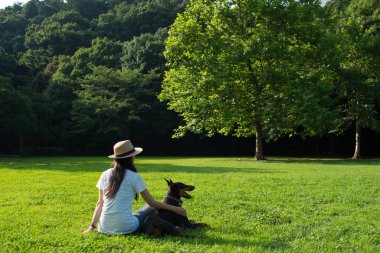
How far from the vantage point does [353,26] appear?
97.1 ft

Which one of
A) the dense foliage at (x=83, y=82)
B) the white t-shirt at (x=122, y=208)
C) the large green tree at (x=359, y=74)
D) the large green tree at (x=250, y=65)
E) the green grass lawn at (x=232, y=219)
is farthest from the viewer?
the dense foliage at (x=83, y=82)

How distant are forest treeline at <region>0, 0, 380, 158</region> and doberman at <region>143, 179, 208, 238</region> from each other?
18.6m

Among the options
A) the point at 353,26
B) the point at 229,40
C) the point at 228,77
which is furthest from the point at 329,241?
the point at 353,26

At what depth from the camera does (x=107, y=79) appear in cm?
4119

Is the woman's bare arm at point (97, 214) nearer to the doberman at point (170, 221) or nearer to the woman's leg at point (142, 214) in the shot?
the woman's leg at point (142, 214)

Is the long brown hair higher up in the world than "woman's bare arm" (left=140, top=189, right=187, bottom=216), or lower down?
higher up

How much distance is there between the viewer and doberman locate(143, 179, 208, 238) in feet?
19.3

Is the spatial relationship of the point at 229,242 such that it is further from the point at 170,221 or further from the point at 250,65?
the point at 250,65

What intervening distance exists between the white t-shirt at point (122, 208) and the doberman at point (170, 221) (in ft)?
0.76

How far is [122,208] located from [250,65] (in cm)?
2207

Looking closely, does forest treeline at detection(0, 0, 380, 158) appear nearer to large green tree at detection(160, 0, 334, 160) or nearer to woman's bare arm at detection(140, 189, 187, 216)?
large green tree at detection(160, 0, 334, 160)

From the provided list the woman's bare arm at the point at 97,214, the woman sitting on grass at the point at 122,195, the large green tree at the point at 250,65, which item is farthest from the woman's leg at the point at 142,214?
the large green tree at the point at 250,65

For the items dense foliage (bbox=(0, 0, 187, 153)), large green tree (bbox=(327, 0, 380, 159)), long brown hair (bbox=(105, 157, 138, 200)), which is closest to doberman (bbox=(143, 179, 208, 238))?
long brown hair (bbox=(105, 157, 138, 200))

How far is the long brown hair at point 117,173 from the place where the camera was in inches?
227
